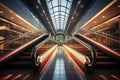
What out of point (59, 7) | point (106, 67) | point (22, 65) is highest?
point (59, 7)

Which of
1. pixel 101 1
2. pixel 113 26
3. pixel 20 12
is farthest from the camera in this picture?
pixel 113 26

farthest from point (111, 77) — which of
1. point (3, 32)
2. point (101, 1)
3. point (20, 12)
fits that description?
point (3, 32)

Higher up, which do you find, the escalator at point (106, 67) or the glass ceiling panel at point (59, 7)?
the glass ceiling panel at point (59, 7)

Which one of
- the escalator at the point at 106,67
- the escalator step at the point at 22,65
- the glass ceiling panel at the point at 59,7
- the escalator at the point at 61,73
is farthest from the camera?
the glass ceiling panel at the point at 59,7

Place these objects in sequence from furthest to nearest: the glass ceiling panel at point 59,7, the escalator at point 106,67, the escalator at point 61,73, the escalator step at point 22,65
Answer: the glass ceiling panel at point 59,7
the escalator step at point 22,65
the escalator at point 106,67
the escalator at point 61,73

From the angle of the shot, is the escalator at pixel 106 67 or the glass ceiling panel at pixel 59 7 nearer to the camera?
the escalator at pixel 106 67

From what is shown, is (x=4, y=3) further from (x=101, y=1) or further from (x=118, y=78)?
(x=118, y=78)

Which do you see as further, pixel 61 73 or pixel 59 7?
pixel 59 7

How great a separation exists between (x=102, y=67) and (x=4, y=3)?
260 inches

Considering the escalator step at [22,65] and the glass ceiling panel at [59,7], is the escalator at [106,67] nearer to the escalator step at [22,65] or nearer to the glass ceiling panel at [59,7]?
the escalator step at [22,65]

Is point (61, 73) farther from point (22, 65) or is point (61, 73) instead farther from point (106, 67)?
point (106, 67)

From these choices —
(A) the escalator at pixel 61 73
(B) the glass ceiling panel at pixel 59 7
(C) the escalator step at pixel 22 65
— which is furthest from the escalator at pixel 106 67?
(B) the glass ceiling panel at pixel 59 7

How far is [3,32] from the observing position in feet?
40.7

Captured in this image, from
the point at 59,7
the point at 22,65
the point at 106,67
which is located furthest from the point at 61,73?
the point at 59,7
